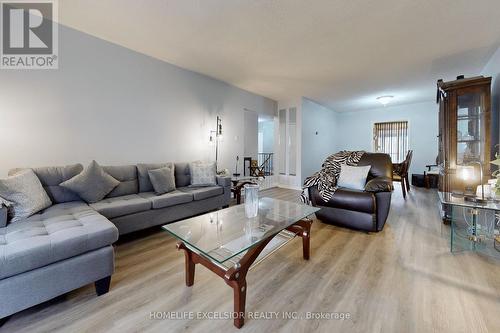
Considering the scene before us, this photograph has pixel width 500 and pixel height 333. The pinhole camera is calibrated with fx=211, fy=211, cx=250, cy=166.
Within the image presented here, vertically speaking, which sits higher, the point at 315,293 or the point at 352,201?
the point at 352,201

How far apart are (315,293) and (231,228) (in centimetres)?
79

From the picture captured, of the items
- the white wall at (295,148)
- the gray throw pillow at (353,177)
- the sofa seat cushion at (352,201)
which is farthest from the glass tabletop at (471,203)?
the white wall at (295,148)

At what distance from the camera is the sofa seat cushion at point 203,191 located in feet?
9.84

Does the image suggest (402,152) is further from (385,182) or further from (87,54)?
(87,54)

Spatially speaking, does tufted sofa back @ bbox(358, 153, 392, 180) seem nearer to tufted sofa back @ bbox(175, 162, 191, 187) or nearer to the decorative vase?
the decorative vase

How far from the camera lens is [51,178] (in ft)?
7.47

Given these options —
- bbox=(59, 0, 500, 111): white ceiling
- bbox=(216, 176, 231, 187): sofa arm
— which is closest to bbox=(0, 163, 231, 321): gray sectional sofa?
bbox=(216, 176, 231, 187): sofa arm

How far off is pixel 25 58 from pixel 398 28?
4.33 meters

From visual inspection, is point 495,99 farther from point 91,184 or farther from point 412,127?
point 91,184

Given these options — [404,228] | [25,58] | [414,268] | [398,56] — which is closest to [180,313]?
[414,268]

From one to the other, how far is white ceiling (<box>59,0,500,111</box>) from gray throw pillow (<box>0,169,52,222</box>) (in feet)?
6.03

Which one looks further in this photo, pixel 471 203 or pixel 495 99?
pixel 495 99

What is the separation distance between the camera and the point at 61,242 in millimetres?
1363

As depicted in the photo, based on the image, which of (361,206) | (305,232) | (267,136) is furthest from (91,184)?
(267,136)
